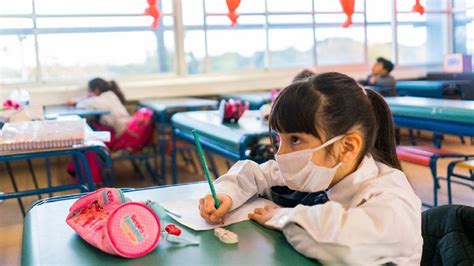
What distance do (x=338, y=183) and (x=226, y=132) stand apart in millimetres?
1943

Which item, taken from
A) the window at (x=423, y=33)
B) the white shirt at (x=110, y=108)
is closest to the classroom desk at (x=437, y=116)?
the white shirt at (x=110, y=108)

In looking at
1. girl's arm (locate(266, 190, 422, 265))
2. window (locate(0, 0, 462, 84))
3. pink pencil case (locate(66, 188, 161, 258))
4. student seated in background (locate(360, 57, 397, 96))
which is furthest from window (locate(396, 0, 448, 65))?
pink pencil case (locate(66, 188, 161, 258))

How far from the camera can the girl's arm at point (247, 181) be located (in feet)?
4.02

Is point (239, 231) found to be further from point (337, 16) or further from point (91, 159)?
point (337, 16)

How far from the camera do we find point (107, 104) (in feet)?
16.0

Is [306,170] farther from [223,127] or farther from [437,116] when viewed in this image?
[437,116]

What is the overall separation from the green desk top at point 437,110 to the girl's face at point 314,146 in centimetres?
208

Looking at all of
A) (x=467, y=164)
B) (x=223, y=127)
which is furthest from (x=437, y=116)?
(x=223, y=127)

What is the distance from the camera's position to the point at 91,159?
4.70 metres

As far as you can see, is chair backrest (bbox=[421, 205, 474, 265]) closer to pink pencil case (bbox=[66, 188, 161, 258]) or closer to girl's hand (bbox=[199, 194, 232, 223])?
girl's hand (bbox=[199, 194, 232, 223])

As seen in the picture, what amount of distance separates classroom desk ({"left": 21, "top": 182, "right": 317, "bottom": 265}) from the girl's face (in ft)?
0.55

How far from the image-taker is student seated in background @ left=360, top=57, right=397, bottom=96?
554cm

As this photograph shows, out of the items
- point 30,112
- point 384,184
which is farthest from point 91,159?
point 384,184

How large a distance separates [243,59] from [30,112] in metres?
3.17
